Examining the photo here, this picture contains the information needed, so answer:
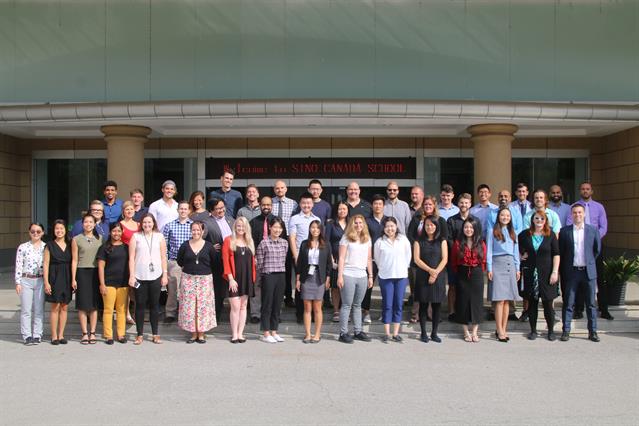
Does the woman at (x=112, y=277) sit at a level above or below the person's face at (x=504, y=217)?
below

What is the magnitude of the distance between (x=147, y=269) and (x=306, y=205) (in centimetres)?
235

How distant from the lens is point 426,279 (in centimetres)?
812

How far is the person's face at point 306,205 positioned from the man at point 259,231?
42cm

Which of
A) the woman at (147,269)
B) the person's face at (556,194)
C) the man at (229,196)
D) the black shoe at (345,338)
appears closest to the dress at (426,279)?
the black shoe at (345,338)

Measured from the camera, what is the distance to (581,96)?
1360 centimetres

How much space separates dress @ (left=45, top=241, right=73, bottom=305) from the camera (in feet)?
26.1

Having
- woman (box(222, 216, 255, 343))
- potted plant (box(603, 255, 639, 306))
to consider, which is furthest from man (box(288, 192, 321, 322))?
potted plant (box(603, 255, 639, 306))

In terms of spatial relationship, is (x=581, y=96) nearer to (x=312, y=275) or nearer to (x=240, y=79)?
(x=240, y=79)

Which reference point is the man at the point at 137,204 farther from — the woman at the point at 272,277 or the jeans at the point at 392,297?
the jeans at the point at 392,297

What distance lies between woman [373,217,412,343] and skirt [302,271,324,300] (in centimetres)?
83

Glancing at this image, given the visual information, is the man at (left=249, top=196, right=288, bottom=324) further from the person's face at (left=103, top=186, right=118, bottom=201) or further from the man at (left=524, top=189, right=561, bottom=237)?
the man at (left=524, top=189, right=561, bottom=237)

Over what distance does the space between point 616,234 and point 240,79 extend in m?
9.78

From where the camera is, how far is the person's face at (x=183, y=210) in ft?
27.9

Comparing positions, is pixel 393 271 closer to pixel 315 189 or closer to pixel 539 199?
pixel 315 189
